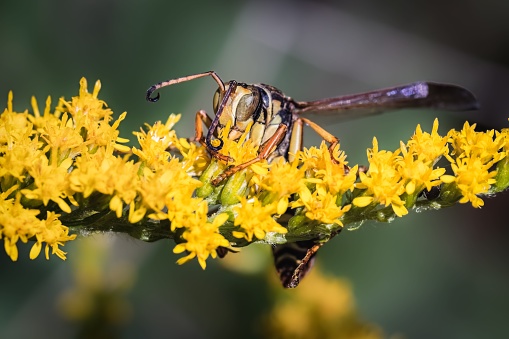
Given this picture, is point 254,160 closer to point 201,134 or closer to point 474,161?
point 201,134

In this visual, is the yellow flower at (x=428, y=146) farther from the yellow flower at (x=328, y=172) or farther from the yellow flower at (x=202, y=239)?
the yellow flower at (x=202, y=239)

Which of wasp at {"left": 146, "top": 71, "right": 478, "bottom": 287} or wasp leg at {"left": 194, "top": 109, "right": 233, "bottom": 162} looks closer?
wasp leg at {"left": 194, "top": 109, "right": 233, "bottom": 162}

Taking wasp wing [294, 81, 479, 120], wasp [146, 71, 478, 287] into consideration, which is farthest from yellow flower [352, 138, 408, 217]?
wasp wing [294, 81, 479, 120]

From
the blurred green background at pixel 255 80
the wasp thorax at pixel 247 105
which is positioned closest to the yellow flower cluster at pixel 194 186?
the wasp thorax at pixel 247 105

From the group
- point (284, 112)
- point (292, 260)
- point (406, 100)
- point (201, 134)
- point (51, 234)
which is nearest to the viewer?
point (51, 234)

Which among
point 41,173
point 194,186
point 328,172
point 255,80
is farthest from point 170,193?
point 255,80

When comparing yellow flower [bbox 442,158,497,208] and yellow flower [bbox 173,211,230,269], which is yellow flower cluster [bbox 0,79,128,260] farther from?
yellow flower [bbox 442,158,497,208]
